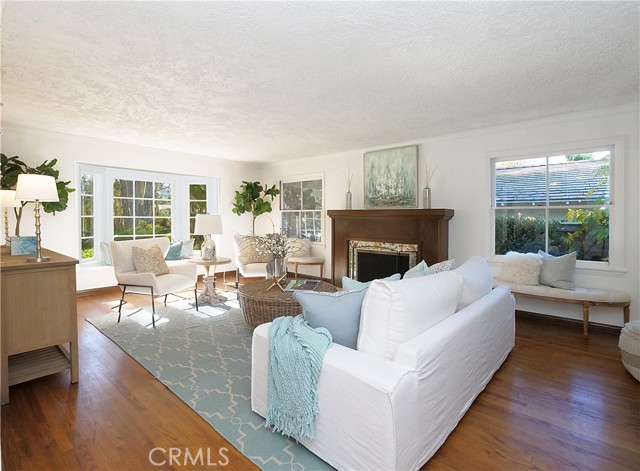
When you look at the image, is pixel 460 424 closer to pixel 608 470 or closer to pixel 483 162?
pixel 608 470

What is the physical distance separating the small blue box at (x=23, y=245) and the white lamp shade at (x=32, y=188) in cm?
39

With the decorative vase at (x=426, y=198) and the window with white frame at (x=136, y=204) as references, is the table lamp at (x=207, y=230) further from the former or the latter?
the decorative vase at (x=426, y=198)

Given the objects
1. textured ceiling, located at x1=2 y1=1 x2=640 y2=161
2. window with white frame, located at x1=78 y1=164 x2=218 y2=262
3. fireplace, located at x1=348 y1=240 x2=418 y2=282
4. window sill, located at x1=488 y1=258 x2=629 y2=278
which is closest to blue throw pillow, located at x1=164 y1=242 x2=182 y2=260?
window with white frame, located at x1=78 y1=164 x2=218 y2=262

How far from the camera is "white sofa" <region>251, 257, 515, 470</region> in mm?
1467

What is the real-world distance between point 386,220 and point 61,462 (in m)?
4.42

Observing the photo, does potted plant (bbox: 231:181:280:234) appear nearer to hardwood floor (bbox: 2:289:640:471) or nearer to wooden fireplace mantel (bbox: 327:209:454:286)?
wooden fireplace mantel (bbox: 327:209:454:286)

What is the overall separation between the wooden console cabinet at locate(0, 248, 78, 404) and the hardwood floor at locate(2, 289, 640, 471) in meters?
0.13

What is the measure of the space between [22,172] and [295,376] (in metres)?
4.85

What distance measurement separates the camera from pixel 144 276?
380cm

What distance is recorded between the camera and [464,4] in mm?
1917

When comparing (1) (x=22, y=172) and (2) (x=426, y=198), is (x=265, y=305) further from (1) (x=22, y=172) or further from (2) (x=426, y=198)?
(1) (x=22, y=172)

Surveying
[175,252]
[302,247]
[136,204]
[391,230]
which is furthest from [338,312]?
[136,204]

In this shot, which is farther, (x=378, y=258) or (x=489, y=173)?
(x=378, y=258)

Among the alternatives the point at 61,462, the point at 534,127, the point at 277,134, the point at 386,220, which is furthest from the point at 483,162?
the point at 61,462
